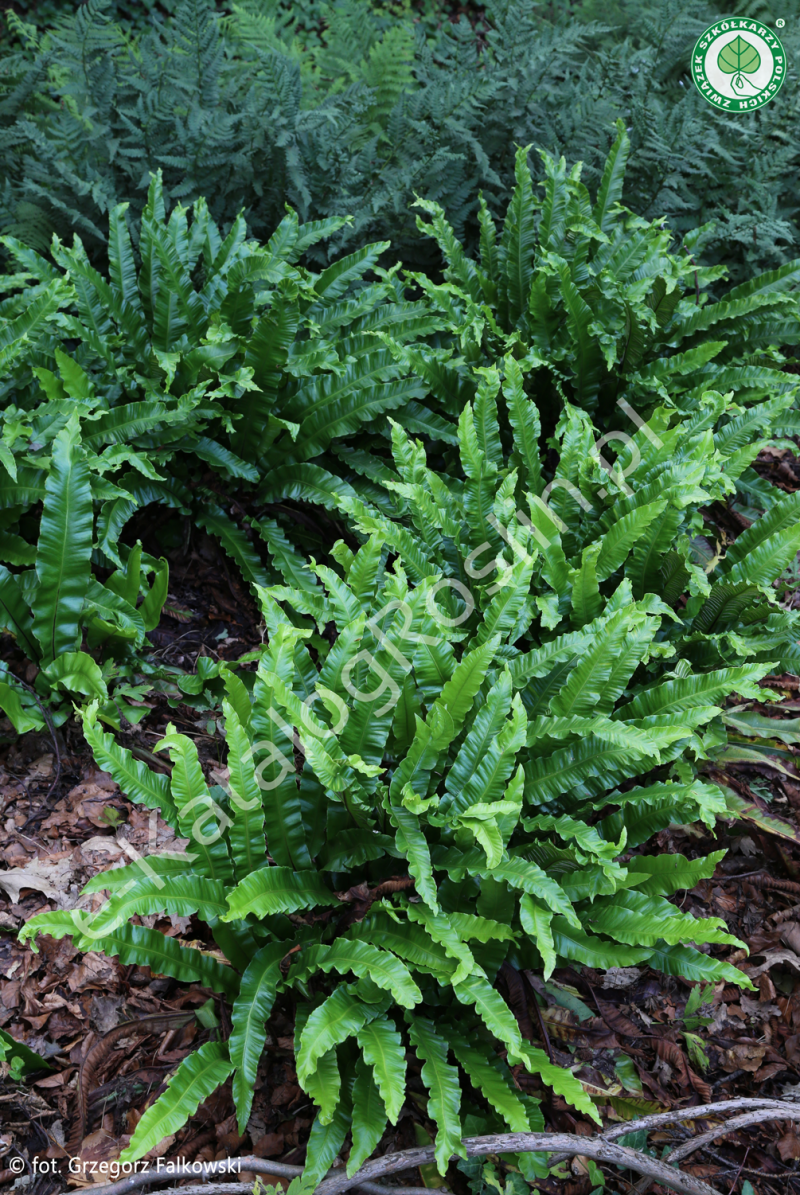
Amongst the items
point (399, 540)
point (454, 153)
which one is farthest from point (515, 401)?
point (454, 153)

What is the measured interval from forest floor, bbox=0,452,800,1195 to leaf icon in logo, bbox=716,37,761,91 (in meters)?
4.37

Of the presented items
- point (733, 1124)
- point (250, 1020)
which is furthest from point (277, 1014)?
point (733, 1124)

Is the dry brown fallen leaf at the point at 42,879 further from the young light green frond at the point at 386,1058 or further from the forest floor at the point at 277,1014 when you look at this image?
the young light green frond at the point at 386,1058

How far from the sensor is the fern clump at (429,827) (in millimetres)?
2203

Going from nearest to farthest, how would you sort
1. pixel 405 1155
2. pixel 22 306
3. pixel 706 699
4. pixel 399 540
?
1. pixel 405 1155
2. pixel 706 699
3. pixel 399 540
4. pixel 22 306

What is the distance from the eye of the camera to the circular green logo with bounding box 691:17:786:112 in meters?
5.24

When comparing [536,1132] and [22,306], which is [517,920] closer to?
[536,1132]

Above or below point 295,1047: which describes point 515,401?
above

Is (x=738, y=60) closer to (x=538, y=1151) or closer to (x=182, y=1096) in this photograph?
(x=538, y=1151)

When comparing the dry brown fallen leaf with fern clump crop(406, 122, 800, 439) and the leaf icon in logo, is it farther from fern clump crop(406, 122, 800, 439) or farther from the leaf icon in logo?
the leaf icon in logo

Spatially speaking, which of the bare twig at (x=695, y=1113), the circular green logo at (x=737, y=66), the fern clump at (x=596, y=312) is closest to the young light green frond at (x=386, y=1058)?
the bare twig at (x=695, y=1113)

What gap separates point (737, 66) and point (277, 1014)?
608 cm

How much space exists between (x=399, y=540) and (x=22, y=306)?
198cm

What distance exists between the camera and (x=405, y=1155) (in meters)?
2.19
